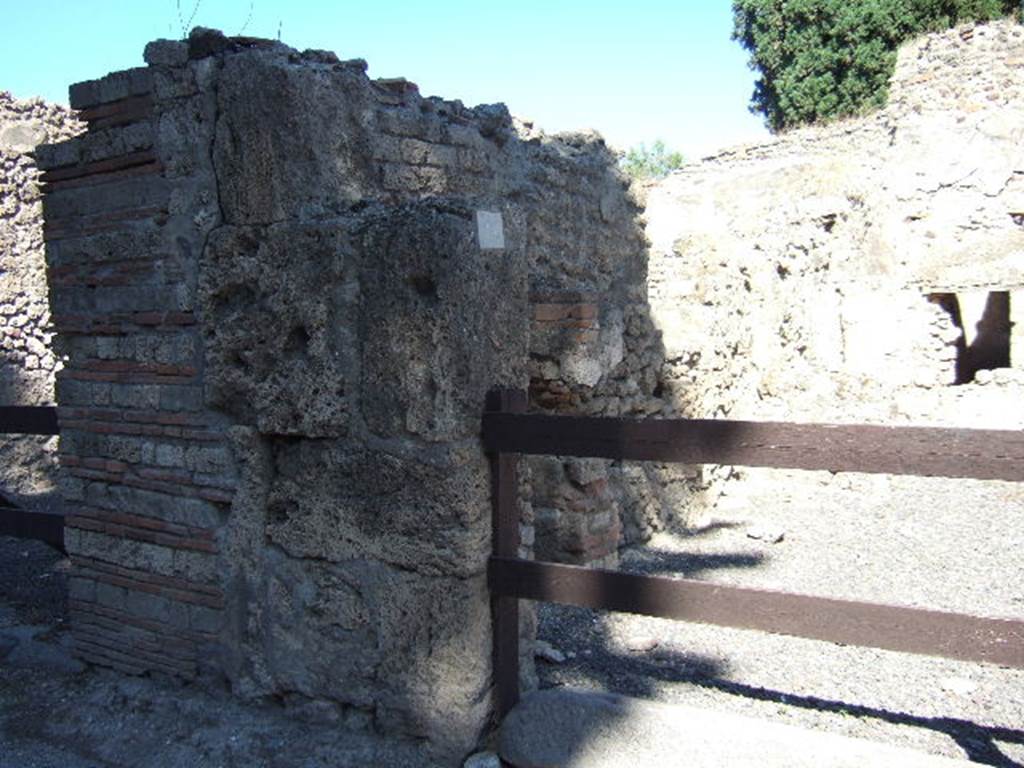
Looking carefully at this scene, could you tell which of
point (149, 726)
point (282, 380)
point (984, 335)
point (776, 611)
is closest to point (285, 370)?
point (282, 380)

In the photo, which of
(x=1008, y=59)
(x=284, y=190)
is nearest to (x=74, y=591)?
(x=284, y=190)

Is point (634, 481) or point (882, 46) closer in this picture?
point (634, 481)

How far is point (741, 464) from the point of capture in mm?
2211

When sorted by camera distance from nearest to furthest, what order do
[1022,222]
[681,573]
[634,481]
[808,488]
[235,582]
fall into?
[235,582] → [681,573] → [634,481] → [808,488] → [1022,222]

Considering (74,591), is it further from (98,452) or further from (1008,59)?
(1008,59)

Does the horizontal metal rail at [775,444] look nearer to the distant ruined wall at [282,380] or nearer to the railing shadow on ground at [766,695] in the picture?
the distant ruined wall at [282,380]

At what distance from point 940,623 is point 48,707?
292 cm

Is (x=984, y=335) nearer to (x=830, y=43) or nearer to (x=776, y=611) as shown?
(x=830, y=43)

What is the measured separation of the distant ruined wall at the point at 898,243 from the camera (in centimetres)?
950

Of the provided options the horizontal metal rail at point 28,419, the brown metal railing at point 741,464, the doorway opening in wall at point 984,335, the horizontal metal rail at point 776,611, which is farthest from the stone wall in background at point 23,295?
the doorway opening in wall at point 984,335

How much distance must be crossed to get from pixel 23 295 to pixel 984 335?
43.8 ft

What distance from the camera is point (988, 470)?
2021mm

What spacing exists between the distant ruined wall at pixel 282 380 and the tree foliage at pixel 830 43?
19166 millimetres

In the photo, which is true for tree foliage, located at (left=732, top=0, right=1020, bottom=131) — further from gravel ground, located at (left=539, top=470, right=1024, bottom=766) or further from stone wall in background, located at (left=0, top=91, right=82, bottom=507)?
stone wall in background, located at (left=0, top=91, right=82, bottom=507)
